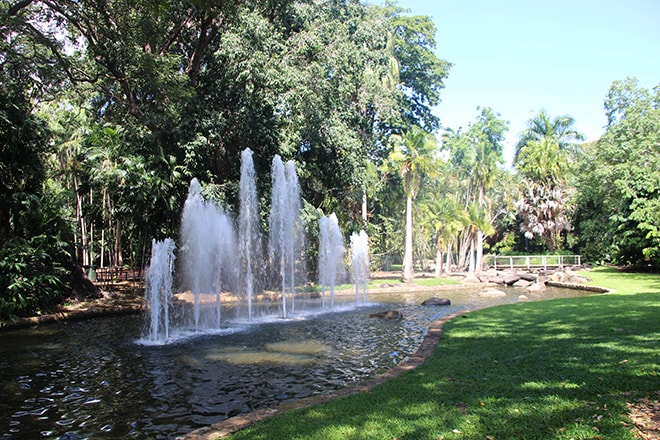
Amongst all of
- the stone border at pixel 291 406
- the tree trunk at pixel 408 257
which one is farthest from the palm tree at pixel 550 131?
the stone border at pixel 291 406

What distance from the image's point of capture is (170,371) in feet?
27.5

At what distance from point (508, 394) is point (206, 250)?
38.5 feet

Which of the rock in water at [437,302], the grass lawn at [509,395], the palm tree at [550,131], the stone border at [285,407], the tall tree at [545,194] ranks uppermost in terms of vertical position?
the palm tree at [550,131]

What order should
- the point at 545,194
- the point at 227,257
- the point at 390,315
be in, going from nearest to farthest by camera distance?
the point at 390,315
the point at 227,257
the point at 545,194

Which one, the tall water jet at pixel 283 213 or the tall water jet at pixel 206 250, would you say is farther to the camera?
the tall water jet at pixel 283 213

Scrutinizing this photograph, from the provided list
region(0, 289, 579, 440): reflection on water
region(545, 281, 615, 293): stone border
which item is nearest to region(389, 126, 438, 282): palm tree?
region(545, 281, 615, 293): stone border

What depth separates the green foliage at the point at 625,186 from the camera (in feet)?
87.4

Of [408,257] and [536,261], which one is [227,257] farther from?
[536,261]

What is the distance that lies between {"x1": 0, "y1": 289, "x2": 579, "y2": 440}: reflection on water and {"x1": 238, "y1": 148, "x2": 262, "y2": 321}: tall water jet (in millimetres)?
6157

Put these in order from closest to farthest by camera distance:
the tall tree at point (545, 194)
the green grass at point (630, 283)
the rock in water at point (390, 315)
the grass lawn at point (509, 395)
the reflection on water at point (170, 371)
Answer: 1. the grass lawn at point (509, 395)
2. the reflection on water at point (170, 371)
3. the rock in water at point (390, 315)
4. the green grass at point (630, 283)
5. the tall tree at point (545, 194)

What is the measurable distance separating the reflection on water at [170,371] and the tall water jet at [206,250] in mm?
2058

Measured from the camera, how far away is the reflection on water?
6016 millimetres

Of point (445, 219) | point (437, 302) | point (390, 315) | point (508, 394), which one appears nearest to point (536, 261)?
point (445, 219)

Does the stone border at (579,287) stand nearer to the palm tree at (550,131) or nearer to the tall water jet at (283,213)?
the tall water jet at (283,213)
